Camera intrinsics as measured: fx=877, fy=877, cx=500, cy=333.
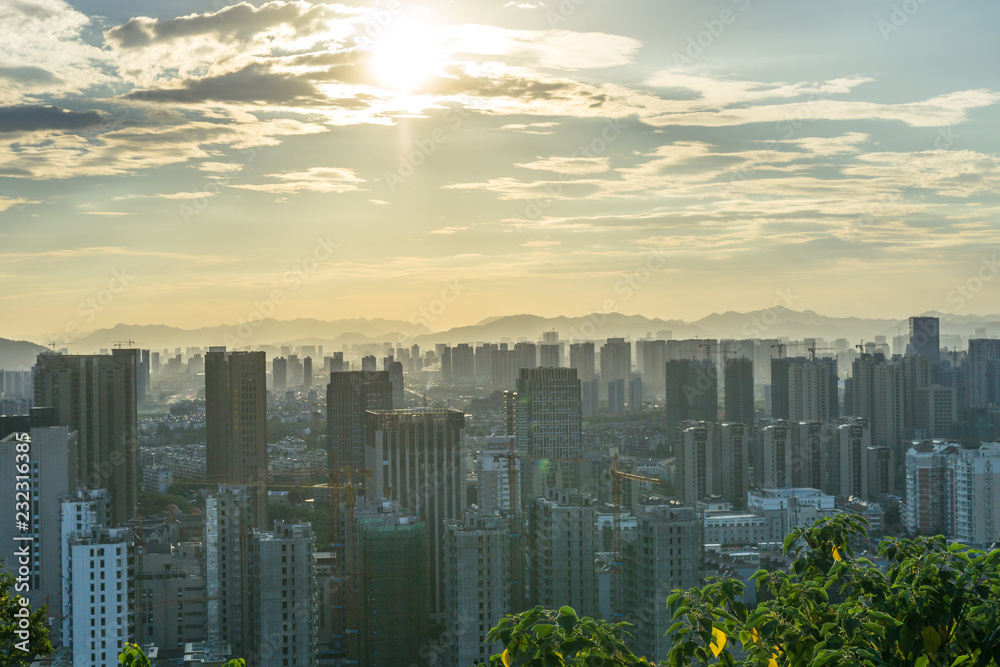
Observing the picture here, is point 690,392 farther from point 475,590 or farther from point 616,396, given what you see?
point 475,590

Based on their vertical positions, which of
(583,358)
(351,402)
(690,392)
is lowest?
(690,392)

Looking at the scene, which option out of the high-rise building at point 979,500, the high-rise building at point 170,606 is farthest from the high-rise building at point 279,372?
the high-rise building at point 979,500

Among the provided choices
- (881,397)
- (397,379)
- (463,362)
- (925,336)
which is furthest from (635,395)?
(881,397)

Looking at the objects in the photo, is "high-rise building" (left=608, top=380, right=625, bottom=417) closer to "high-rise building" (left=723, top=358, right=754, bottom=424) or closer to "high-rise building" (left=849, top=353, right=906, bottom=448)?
"high-rise building" (left=723, top=358, right=754, bottom=424)

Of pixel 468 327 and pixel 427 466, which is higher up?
pixel 468 327

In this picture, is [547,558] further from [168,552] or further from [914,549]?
[914,549]

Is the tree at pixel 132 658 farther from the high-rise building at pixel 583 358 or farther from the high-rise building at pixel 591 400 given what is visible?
the high-rise building at pixel 583 358

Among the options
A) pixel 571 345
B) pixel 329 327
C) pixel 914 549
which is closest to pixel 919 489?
pixel 914 549
